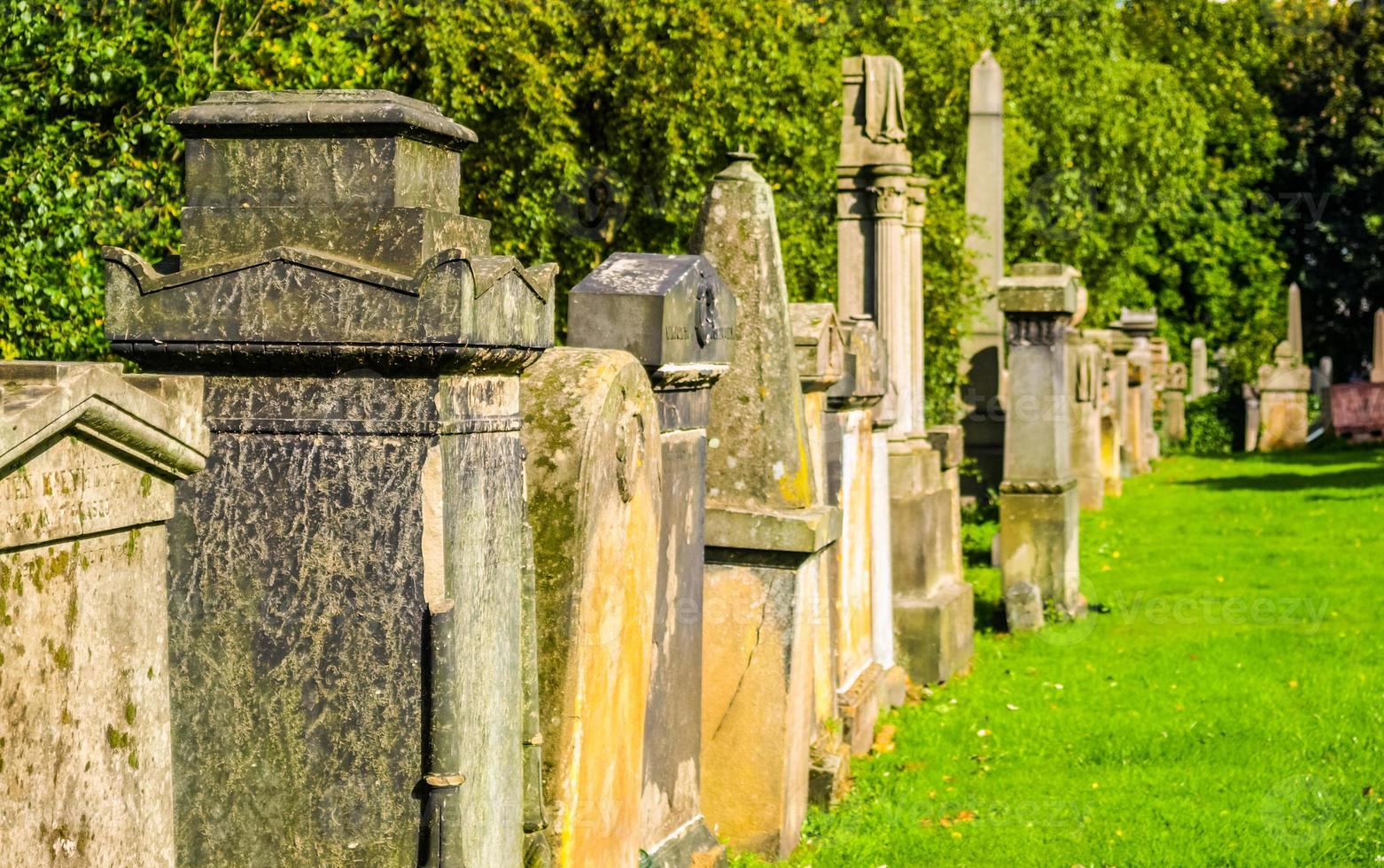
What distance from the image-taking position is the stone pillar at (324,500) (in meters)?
3.33

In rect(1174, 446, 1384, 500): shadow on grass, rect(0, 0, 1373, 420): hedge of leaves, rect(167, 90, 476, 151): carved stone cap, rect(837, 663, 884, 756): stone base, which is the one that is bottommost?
rect(837, 663, 884, 756): stone base

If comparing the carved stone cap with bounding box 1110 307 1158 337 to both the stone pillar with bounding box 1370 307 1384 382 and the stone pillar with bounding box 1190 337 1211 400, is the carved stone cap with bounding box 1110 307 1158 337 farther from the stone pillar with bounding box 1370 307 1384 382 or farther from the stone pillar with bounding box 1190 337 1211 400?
the stone pillar with bounding box 1370 307 1384 382

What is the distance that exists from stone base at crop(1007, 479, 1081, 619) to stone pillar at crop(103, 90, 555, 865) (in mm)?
8991

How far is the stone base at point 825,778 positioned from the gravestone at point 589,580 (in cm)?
268

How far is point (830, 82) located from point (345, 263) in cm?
1611

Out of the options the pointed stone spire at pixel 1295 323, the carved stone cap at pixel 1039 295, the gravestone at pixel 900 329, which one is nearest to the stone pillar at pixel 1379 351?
the pointed stone spire at pixel 1295 323

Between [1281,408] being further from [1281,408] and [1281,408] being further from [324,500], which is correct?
[324,500]

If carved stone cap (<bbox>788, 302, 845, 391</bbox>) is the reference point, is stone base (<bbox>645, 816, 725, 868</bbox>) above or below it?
below

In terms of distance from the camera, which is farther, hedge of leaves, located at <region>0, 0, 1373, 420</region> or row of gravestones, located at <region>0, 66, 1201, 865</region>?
hedge of leaves, located at <region>0, 0, 1373, 420</region>

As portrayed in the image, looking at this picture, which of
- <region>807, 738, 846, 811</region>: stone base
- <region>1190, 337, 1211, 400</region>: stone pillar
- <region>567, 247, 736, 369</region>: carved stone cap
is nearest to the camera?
<region>567, 247, 736, 369</region>: carved stone cap

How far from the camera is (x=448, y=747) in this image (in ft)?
11.1

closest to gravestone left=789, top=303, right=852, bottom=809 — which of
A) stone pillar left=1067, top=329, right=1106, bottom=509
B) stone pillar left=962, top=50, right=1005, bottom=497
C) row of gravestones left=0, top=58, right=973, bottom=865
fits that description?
row of gravestones left=0, top=58, right=973, bottom=865

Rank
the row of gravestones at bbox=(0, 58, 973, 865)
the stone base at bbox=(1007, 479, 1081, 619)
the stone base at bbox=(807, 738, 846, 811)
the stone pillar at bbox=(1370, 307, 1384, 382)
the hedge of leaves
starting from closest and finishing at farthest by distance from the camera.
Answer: the row of gravestones at bbox=(0, 58, 973, 865)
the stone base at bbox=(807, 738, 846, 811)
the hedge of leaves
the stone base at bbox=(1007, 479, 1081, 619)
the stone pillar at bbox=(1370, 307, 1384, 382)

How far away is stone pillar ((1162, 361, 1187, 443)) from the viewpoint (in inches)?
1209
